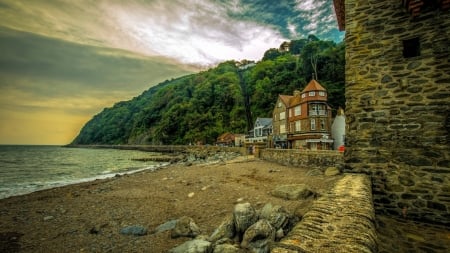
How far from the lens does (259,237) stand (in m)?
4.29

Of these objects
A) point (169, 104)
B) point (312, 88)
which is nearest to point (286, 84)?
point (312, 88)

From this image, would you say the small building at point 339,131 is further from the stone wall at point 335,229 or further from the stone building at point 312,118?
the stone wall at point 335,229

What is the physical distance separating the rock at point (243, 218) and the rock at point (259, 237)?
39 centimetres

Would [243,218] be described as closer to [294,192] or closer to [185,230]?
[185,230]

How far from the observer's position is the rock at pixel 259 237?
4.12 m

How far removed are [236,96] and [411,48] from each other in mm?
75256

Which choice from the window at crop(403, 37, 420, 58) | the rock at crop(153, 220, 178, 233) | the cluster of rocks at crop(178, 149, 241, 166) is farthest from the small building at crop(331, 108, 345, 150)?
the rock at crop(153, 220, 178, 233)

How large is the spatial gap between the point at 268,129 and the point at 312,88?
49.0 feet

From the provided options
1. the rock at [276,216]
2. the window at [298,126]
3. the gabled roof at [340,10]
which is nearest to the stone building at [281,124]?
the window at [298,126]

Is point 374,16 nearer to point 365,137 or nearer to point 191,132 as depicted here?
point 365,137

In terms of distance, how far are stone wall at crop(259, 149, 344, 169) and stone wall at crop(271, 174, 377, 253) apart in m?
10.5

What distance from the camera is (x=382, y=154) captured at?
4.93m

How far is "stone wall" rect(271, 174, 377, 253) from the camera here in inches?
78.4

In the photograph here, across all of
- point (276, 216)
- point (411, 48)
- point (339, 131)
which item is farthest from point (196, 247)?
point (339, 131)
